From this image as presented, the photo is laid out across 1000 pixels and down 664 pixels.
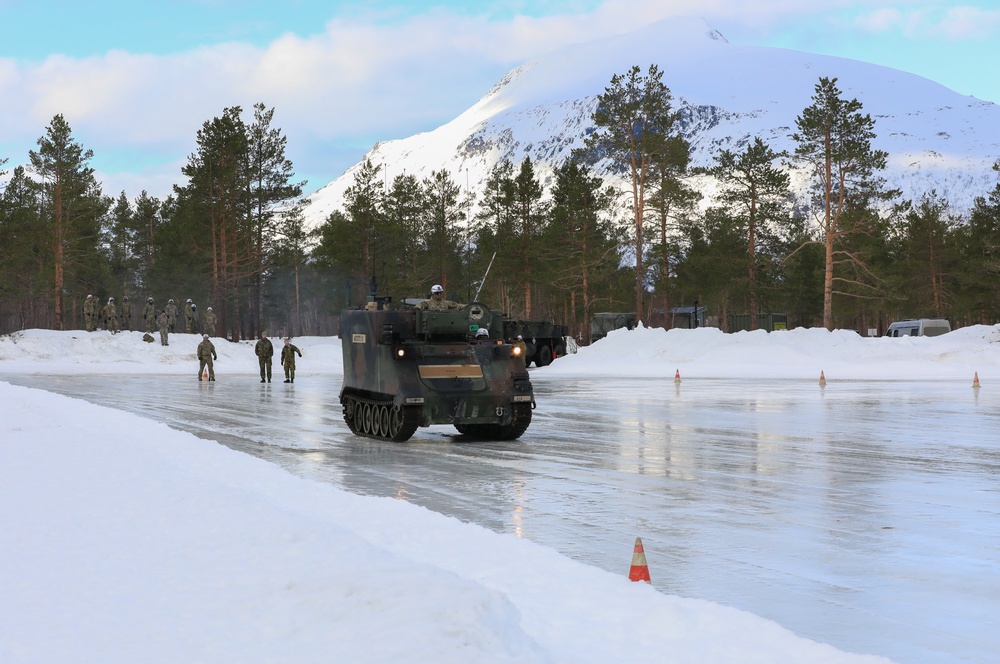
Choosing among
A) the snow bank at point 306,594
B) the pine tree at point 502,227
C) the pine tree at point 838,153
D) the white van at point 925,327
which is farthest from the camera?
the pine tree at point 502,227

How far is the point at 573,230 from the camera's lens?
229 ft

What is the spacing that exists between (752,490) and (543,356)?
40.5m

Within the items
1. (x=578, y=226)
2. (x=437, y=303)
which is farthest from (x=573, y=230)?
(x=437, y=303)

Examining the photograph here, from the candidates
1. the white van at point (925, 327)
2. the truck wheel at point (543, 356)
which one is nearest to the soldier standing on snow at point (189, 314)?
the truck wheel at point (543, 356)

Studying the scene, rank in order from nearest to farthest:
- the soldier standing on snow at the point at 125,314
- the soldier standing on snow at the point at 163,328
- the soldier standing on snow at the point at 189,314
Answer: the soldier standing on snow at the point at 163,328 < the soldier standing on snow at the point at 189,314 < the soldier standing on snow at the point at 125,314

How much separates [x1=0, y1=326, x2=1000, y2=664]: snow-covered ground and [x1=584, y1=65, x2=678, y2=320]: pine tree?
1757 inches

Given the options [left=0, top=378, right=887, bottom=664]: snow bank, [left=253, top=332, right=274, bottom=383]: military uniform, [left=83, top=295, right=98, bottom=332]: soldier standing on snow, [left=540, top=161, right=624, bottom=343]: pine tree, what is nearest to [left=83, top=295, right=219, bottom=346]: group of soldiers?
[left=83, top=295, right=98, bottom=332]: soldier standing on snow

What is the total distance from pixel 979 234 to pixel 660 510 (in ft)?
252

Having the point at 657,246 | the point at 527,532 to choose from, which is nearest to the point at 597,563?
the point at 527,532

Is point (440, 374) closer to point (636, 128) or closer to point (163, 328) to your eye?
point (163, 328)

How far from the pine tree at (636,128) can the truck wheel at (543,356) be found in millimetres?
6223

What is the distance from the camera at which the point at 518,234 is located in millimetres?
79125

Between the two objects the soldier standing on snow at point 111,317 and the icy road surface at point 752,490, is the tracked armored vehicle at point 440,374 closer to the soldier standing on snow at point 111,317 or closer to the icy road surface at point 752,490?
the icy road surface at point 752,490

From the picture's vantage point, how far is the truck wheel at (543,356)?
170 feet
